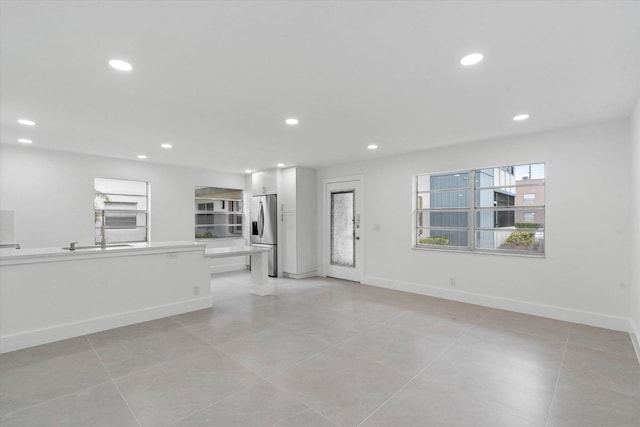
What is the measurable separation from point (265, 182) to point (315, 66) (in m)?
5.18

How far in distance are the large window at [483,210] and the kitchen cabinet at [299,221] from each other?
2.44m

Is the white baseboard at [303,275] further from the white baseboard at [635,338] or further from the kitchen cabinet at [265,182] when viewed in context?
the white baseboard at [635,338]

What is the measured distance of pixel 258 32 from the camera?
1907 mm

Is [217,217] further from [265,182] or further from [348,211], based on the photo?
[348,211]

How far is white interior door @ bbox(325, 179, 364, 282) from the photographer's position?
247 inches

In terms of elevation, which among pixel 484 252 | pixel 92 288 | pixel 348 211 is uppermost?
pixel 348 211

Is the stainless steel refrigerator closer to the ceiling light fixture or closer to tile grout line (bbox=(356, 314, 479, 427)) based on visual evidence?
tile grout line (bbox=(356, 314, 479, 427))

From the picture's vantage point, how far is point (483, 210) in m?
4.77

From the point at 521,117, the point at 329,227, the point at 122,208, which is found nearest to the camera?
the point at 521,117

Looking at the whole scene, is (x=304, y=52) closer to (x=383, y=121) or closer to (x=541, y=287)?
(x=383, y=121)

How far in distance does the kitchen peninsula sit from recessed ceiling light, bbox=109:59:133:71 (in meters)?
2.24

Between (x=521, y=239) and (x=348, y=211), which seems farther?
(x=348, y=211)

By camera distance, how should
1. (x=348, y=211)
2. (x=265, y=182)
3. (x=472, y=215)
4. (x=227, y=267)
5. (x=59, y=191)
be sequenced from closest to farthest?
(x=472, y=215), (x=59, y=191), (x=348, y=211), (x=265, y=182), (x=227, y=267)

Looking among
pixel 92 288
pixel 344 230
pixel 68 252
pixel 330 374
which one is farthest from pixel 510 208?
pixel 68 252
